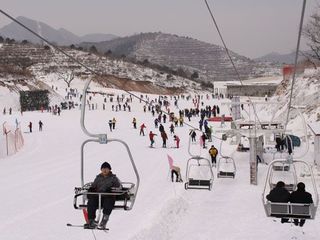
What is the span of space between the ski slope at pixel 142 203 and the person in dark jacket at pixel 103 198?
513 centimetres

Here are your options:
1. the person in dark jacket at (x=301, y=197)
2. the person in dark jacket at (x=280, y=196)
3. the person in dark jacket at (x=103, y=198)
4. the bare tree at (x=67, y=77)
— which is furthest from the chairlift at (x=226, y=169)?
the bare tree at (x=67, y=77)

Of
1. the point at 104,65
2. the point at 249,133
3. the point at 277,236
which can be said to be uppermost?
the point at 104,65

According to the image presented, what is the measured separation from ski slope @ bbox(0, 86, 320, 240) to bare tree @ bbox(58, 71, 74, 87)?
A: 8160 cm

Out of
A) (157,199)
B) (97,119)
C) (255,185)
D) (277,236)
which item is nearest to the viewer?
(277,236)

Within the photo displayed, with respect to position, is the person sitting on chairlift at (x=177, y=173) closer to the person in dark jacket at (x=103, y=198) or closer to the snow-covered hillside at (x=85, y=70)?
the person in dark jacket at (x=103, y=198)

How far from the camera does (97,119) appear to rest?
54719 mm

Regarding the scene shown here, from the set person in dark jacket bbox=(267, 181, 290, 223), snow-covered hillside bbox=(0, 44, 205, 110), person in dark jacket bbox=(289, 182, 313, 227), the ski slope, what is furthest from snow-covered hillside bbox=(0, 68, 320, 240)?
snow-covered hillside bbox=(0, 44, 205, 110)

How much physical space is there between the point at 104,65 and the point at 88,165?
12090 centimetres

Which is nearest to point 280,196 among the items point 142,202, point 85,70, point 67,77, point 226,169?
point 142,202

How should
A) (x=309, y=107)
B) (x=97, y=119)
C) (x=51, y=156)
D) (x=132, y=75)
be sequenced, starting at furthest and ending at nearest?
(x=132, y=75), (x=97, y=119), (x=309, y=107), (x=51, y=156)

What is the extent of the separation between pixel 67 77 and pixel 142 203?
10451 cm

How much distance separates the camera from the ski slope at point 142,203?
1560 centimetres

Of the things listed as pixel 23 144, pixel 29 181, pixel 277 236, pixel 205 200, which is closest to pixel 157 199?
pixel 205 200

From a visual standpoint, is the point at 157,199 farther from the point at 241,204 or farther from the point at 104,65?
the point at 104,65
